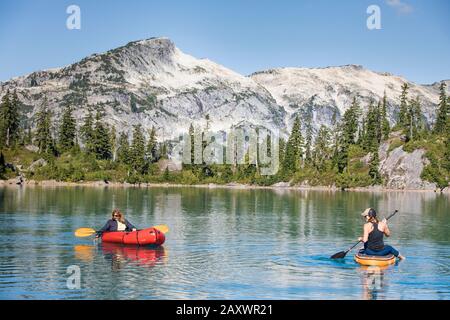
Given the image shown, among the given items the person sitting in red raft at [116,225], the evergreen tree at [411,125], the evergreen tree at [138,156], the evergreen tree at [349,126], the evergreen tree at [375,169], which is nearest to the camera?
the person sitting in red raft at [116,225]

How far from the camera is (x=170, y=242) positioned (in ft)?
152

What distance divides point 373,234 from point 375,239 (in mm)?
379

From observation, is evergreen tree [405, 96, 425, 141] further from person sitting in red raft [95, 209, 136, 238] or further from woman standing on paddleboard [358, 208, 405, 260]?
woman standing on paddleboard [358, 208, 405, 260]

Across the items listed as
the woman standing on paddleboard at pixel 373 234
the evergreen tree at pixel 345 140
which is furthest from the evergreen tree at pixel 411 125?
the woman standing on paddleboard at pixel 373 234

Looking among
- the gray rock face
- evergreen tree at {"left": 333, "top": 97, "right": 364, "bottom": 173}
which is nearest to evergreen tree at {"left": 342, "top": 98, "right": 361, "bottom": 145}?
evergreen tree at {"left": 333, "top": 97, "right": 364, "bottom": 173}

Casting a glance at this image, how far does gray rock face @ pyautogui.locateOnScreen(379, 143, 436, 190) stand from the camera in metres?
168

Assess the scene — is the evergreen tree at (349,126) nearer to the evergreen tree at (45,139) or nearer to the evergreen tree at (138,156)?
the evergreen tree at (138,156)

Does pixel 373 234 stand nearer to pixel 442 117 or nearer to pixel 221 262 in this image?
pixel 221 262

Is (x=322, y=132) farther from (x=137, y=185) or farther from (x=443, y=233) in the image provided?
(x=443, y=233)

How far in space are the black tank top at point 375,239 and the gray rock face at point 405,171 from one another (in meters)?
136

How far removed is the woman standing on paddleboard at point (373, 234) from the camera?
35.6 meters

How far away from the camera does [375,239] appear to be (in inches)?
1414

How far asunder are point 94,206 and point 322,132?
128 meters
